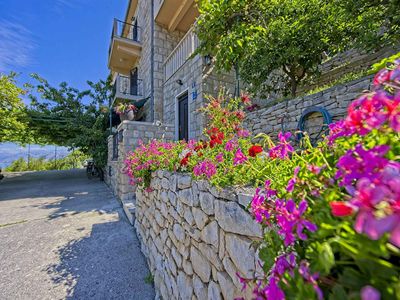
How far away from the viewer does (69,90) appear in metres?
11.5

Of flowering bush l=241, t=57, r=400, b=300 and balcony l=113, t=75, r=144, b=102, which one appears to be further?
balcony l=113, t=75, r=144, b=102

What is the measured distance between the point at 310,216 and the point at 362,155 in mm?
185

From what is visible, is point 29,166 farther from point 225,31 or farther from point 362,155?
point 362,155

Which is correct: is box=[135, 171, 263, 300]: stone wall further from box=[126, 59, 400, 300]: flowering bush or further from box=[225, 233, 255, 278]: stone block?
box=[126, 59, 400, 300]: flowering bush

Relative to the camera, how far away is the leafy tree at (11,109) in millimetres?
9234

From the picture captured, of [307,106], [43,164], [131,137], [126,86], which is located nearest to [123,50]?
[126,86]

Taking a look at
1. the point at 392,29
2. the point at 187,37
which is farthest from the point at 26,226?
the point at 392,29

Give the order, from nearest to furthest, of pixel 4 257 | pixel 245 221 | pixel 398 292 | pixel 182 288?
1. pixel 398 292
2. pixel 245 221
3. pixel 182 288
4. pixel 4 257

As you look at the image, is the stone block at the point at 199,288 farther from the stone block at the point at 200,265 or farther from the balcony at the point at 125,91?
the balcony at the point at 125,91

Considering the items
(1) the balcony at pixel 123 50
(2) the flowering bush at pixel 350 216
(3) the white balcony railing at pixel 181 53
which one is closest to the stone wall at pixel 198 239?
(2) the flowering bush at pixel 350 216

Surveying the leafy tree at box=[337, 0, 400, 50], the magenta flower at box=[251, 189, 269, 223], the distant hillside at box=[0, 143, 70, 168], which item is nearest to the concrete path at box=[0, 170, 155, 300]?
the magenta flower at box=[251, 189, 269, 223]

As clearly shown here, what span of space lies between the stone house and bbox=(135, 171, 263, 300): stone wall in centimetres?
310

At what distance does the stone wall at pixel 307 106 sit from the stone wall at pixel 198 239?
2.32 metres

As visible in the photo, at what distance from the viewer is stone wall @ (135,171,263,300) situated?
115 centimetres
